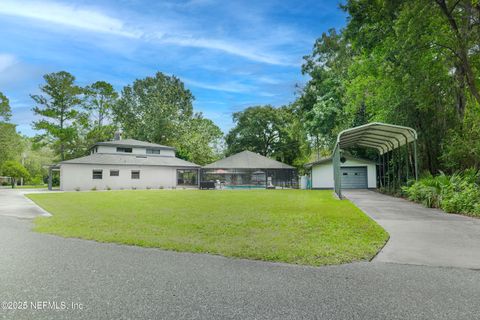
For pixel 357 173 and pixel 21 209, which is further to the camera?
pixel 357 173

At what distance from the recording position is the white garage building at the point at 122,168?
2619 cm

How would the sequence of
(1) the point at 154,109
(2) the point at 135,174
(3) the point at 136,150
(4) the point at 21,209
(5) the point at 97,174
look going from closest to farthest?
(4) the point at 21,209, (5) the point at 97,174, (2) the point at 135,174, (3) the point at 136,150, (1) the point at 154,109

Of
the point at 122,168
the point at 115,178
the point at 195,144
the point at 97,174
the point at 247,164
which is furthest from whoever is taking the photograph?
the point at 195,144

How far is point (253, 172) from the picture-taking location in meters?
30.8

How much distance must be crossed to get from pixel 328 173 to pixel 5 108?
39.8 m

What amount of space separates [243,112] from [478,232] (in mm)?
40113

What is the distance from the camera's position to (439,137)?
47.9 feet

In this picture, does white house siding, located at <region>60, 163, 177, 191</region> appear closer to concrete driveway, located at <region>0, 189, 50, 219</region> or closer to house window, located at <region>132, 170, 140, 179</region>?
house window, located at <region>132, 170, 140, 179</region>

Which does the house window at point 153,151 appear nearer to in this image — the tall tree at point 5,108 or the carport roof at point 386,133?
the tall tree at point 5,108

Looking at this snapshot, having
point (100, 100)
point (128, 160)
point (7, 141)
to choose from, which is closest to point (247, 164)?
point (128, 160)

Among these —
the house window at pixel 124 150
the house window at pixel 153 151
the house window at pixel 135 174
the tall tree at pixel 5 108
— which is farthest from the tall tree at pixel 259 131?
the tall tree at pixel 5 108

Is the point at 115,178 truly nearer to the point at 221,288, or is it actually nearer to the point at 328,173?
the point at 328,173

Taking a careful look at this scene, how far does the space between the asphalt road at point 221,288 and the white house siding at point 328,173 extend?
22.3 m

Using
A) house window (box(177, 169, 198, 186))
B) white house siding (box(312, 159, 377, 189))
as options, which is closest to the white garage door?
white house siding (box(312, 159, 377, 189))
